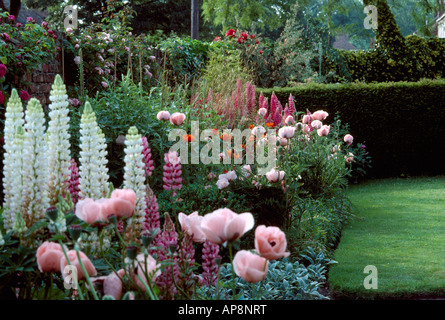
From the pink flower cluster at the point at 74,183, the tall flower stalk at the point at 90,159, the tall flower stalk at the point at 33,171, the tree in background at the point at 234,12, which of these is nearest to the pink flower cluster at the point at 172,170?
the pink flower cluster at the point at 74,183

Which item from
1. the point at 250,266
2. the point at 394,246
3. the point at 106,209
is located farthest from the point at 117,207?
the point at 394,246

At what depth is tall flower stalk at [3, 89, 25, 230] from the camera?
154 centimetres

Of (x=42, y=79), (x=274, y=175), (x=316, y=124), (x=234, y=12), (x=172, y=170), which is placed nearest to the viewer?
(x=172, y=170)

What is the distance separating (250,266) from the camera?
1.35 m

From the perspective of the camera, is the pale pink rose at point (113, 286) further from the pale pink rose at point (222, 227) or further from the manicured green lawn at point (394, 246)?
the manicured green lawn at point (394, 246)

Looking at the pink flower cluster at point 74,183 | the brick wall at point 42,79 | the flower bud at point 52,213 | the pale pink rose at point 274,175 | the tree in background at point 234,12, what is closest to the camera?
the flower bud at point 52,213

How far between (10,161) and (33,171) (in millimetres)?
73

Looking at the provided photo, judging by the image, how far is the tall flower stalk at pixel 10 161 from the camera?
1536 mm

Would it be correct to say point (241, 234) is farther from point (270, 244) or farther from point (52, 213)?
point (52, 213)

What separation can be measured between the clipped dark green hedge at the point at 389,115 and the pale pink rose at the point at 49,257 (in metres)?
8.45

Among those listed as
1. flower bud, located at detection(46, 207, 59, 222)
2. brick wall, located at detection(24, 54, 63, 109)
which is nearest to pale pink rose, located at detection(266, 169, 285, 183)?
flower bud, located at detection(46, 207, 59, 222)

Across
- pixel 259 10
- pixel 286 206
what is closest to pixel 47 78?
pixel 286 206

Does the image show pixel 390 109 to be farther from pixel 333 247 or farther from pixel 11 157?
pixel 11 157

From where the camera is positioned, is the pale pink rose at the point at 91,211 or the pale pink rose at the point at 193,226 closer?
the pale pink rose at the point at 91,211
